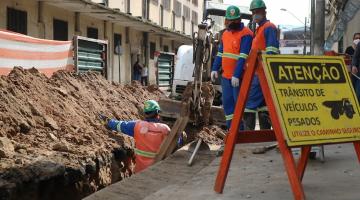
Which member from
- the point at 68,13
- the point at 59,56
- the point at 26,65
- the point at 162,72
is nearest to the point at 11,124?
the point at 26,65

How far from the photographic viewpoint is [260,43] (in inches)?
267

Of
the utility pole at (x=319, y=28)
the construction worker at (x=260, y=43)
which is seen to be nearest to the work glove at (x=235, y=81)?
the construction worker at (x=260, y=43)

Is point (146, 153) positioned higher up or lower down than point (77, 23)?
lower down

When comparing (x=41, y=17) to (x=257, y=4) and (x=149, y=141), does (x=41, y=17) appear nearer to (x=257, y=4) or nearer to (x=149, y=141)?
(x=149, y=141)

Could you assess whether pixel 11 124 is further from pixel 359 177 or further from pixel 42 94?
pixel 359 177

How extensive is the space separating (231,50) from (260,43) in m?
0.44

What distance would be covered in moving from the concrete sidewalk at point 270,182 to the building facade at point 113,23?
10.5 meters

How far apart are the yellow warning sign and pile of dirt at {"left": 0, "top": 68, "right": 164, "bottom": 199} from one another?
3206 mm

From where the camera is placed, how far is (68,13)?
2386cm

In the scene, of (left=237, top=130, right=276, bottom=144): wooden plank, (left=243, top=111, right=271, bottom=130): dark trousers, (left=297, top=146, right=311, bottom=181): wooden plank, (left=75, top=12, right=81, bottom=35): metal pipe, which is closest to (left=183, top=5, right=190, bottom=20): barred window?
(left=75, top=12, right=81, bottom=35): metal pipe

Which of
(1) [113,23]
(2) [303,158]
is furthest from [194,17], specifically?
(2) [303,158]

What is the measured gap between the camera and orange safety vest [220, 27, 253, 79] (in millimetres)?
6992

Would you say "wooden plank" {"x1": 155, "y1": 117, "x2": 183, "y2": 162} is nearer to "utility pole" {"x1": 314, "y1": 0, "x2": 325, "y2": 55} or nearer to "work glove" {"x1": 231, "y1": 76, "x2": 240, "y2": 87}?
"work glove" {"x1": 231, "y1": 76, "x2": 240, "y2": 87}

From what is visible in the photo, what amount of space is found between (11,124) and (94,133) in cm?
162
